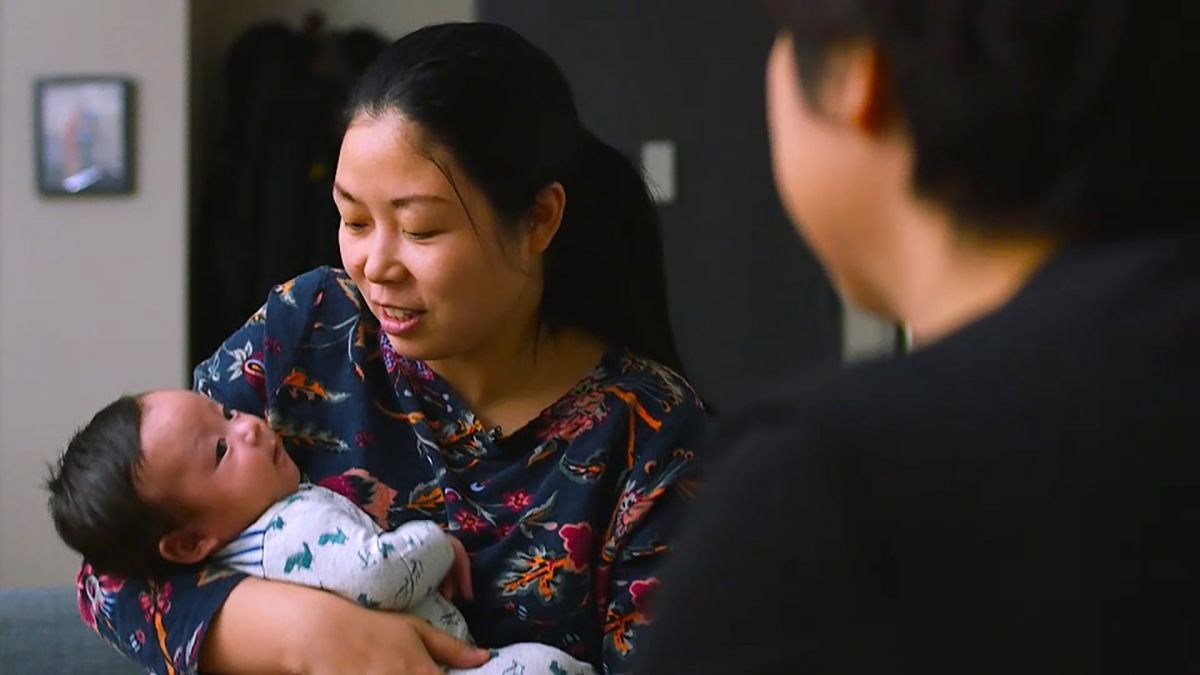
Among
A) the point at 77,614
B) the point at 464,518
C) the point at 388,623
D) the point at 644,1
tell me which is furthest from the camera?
the point at 644,1

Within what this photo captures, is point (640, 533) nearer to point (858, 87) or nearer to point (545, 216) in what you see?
point (545, 216)

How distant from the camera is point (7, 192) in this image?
3.84 m

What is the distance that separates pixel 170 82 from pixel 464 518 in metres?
2.62

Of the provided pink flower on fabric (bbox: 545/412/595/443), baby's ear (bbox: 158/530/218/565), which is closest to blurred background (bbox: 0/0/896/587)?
pink flower on fabric (bbox: 545/412/595/443)

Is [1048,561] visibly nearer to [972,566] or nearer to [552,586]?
[972,566]

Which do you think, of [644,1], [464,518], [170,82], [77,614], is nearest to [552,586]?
[464,518]

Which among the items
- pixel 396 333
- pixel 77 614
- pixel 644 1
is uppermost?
pixel 644 1

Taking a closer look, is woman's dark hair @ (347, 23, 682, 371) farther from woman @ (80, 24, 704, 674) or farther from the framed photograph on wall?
the framed photograph on wall

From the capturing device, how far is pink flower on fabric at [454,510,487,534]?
1.55 metres

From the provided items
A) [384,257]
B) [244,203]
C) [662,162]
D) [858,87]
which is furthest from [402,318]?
[244,203]

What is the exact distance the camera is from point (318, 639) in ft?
4.68

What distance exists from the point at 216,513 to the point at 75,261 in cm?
251

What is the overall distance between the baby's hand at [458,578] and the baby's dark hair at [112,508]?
0.28m

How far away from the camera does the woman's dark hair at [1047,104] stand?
62 centimetres
